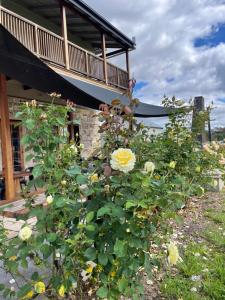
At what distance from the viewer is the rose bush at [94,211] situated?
60.9 inches

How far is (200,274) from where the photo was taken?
288 centimetres

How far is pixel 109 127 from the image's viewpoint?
5.92 feet

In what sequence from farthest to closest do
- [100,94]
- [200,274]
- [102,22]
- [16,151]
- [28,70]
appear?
[102,22] < [16,151] < [100,94] < [28,70] < [200,274]

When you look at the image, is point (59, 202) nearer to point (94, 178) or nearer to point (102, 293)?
point (94, 178)

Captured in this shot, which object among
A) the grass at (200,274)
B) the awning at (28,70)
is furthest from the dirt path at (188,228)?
the awning at (28,70)

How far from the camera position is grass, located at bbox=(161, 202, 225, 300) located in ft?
8.31

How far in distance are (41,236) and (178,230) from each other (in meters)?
2.72

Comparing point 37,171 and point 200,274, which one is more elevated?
point 37,171

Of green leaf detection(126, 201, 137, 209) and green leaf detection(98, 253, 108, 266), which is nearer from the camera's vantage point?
green leaf detection(126, 201, 137, 209)

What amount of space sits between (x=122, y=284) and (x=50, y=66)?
7182 mm

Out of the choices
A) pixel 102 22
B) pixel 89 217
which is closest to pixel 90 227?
pixel 89 217

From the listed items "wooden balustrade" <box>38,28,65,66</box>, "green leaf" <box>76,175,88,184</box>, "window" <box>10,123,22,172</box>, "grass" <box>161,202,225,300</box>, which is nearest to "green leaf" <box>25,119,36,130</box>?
"green leaf" <box>76,175,88,184</box>

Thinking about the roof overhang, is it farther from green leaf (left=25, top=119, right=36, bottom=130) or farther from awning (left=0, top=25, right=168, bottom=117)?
green leaf (left=25, top=119, right=36, bottom=130)

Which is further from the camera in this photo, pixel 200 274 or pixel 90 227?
pixel 200 274
